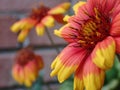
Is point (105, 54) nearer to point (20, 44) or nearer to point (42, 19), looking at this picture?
point (42, 19)

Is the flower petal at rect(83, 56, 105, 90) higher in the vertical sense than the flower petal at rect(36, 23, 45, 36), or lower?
lower

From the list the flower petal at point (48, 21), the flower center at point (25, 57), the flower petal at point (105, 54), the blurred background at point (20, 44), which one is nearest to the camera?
the flower petal at point (105, 54)

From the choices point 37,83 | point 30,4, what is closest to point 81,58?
point 37,83

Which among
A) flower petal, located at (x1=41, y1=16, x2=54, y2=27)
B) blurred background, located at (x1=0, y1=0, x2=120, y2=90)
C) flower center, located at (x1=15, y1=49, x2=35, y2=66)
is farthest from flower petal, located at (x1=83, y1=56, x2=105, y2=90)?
blurred background, located at (x1=0, y1=0, x2=120, y2=90)

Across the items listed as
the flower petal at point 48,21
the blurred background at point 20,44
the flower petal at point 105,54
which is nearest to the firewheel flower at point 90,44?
the flower petal at point 105,54

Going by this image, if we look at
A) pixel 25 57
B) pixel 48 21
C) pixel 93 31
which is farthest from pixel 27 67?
pixel 93 31

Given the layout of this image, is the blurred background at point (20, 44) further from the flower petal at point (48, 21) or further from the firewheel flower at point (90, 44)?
the firewheel flower at point (90, 44)

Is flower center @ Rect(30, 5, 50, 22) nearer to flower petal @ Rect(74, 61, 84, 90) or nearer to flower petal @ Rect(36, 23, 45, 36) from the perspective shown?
flower petal @ Rect(36, 23, 45, 36)
